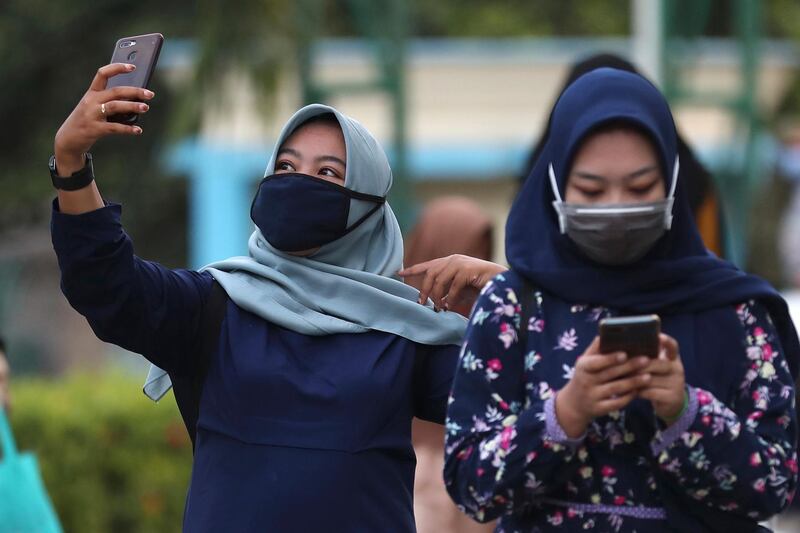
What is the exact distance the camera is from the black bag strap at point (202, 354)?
3354 millimetres

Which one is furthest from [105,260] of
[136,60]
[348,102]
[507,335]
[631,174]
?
[348,102]

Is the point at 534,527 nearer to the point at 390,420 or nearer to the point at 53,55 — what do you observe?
the point at 390,420

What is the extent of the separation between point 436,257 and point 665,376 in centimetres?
234

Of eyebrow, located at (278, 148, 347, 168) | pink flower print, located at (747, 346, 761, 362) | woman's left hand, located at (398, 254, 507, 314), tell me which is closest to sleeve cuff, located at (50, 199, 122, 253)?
eyebrow, located at (278, 148, 347, 168)

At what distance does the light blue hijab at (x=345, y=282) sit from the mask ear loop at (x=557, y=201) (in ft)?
2.13

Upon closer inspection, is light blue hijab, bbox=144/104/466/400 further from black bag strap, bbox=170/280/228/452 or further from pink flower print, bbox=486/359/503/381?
pink flower print, bbox=486/359/503/381

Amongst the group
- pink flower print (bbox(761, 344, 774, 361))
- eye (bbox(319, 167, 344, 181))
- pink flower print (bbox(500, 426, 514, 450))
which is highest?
eye (bbox(319, 167, 344, 181))

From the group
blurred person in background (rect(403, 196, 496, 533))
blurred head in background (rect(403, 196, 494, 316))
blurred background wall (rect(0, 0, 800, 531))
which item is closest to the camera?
blurred person in background (rect(403, 196, 496, 533))

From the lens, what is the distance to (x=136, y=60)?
10.3 ft

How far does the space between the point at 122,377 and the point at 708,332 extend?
729 cm

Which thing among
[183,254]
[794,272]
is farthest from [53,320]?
[794,272]

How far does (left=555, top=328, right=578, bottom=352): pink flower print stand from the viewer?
277cm

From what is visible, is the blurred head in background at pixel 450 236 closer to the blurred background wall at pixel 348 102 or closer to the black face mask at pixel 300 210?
the blurred background wall at pixel 348 102

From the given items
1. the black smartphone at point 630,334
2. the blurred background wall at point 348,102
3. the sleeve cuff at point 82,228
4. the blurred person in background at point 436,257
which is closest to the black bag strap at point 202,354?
the sleeve cuff at point 82,228
